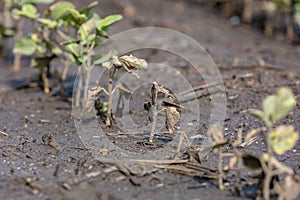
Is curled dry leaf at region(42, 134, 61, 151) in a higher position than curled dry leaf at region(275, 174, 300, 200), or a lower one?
lower

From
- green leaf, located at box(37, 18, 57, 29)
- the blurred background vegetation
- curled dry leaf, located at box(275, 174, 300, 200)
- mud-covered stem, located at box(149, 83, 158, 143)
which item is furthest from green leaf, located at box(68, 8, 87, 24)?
the blurred background vegetation

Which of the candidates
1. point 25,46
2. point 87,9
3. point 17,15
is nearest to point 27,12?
point 17,15

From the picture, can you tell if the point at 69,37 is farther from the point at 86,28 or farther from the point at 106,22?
the point at 106,22

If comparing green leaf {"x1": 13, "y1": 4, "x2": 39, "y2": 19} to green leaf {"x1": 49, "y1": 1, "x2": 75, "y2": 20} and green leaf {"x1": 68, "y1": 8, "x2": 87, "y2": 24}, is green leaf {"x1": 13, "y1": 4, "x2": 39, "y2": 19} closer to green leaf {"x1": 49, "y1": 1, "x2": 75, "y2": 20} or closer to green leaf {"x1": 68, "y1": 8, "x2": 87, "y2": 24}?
green leaf {"x1": 49, "y1": 1, "x2": 75, "y2": 20}

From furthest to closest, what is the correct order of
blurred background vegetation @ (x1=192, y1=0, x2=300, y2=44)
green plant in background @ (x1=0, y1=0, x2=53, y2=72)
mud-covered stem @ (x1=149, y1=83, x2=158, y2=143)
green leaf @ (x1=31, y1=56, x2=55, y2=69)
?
blurred background vegetation @ (x1=192, y1=0, x2=300, y2=44) → green leaf @ (x1=31, y1=56, x2=55, y2=69) → green plant in background @ (x1=0, y1=0, x2=53, y2=72) → mud-covered stem @ (x1=149, y1=83, x2=158, y2=143)

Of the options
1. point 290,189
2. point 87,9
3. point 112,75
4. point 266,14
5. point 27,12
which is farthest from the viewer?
point 266,14

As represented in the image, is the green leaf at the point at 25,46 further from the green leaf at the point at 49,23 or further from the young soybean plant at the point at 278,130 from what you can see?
the young soybean plant at the point at 278,130

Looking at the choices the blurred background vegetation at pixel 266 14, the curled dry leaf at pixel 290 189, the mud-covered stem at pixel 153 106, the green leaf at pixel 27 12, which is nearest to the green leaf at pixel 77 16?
the green leaf at pixel 27 12
